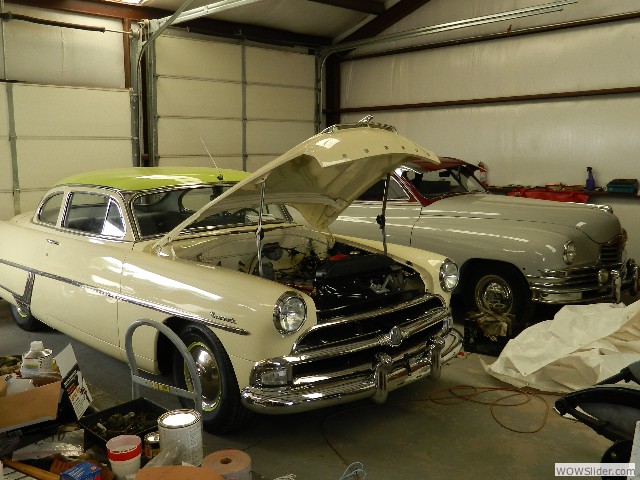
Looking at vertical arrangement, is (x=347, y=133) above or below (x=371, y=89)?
below

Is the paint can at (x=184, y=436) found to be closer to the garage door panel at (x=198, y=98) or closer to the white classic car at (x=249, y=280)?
the white classic car at (x=249, y=280)

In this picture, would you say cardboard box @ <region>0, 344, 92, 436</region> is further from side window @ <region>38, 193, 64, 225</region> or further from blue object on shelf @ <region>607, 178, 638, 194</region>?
blue object on shelf @ <region>607, 178, 638, 194</region>

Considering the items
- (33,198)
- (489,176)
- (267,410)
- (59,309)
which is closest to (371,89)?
(489,176)

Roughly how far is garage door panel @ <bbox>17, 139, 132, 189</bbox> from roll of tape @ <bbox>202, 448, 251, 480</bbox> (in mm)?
7254

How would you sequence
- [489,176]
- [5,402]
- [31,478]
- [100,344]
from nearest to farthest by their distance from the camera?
[31,478], [5,402], [100,344], [489,176]

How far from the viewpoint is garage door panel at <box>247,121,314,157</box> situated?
36.2 feet

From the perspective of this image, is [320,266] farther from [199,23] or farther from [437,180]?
[199,23]

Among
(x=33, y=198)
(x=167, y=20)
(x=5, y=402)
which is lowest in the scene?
(x=5, y=402)

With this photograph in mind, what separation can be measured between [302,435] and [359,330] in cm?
74

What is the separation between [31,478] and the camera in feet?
6.26

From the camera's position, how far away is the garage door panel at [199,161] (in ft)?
32.2

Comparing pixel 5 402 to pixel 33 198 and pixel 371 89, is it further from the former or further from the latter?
pixel 371 89

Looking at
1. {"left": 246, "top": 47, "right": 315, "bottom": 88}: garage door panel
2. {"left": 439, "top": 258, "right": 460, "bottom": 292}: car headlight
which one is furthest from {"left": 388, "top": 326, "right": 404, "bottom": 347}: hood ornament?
{"left": 246, "top": 47, "right": 315, "bottom": 88}: garage door panel

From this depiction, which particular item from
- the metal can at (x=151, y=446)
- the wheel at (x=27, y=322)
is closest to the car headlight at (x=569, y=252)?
the metal can at (x=151, y=446)
